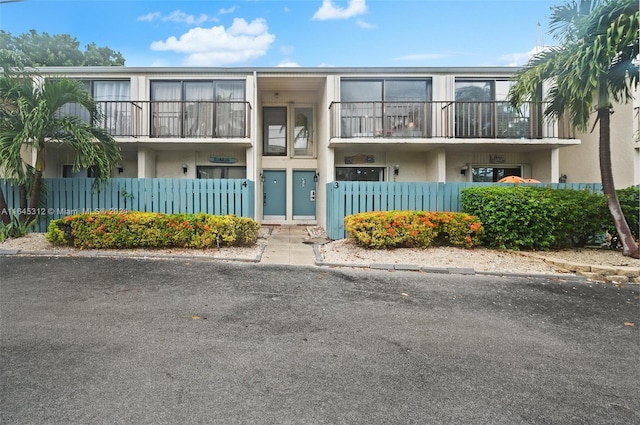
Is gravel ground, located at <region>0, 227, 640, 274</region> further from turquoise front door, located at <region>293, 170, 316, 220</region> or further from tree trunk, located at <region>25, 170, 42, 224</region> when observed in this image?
turquoise front door, located at <region>293, 170, 316, 220</region>

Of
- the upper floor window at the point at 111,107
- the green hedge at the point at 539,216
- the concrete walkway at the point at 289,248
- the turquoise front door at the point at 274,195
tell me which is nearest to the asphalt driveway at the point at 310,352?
the concrete walkway at the point at 289,248

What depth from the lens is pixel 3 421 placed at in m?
2.18

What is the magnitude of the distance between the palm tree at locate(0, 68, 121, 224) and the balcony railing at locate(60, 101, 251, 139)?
2053 mm

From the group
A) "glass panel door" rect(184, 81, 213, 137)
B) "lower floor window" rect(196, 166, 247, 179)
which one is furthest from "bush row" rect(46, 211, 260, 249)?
"lower floor window" rect(196, 166, 247, 179)

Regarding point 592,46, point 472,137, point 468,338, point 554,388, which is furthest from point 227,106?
point 554,388

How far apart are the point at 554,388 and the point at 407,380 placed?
1.12 metres

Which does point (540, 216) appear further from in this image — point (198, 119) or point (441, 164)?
point (198, 119)

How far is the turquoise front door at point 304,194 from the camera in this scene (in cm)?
1413

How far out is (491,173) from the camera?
13.0 metres

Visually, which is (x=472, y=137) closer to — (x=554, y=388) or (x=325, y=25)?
(x=325, y=25)

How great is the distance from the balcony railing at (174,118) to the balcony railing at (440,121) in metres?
3.28

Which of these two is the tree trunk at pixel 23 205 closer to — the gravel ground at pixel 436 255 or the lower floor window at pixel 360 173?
the gravel ground at pixel 436 255

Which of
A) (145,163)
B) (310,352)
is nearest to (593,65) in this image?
(310,352)

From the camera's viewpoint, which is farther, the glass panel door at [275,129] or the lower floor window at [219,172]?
the glass panel door at [275,129]
